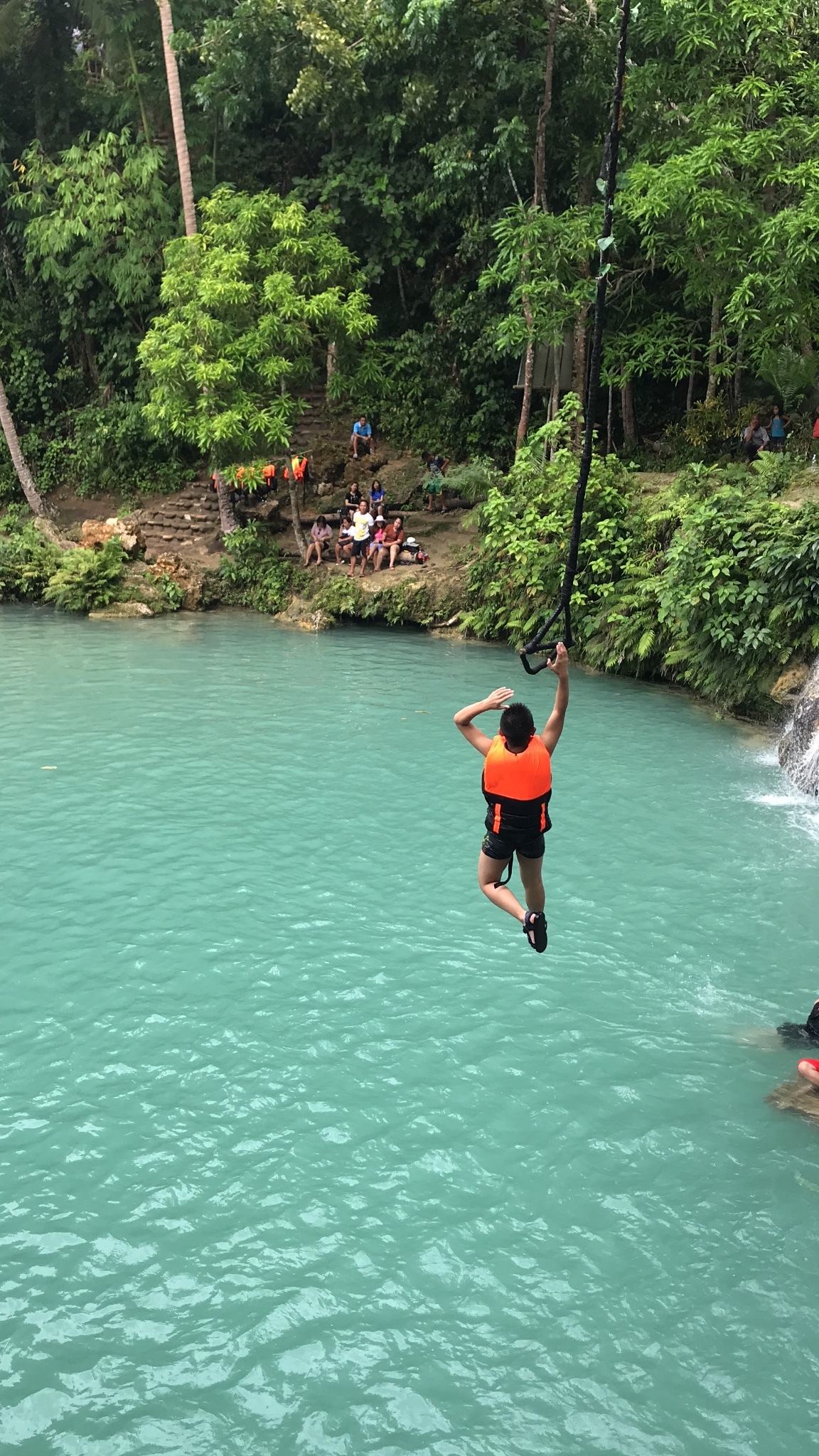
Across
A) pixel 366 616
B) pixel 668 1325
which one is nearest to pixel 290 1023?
pixel 668 1325

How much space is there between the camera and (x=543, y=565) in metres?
17.7

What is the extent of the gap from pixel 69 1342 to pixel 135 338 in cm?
2569

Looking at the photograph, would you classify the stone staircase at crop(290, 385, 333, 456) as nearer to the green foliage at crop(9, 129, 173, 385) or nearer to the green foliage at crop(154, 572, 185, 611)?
the green foliage at crop(9, 129, 173, 385)

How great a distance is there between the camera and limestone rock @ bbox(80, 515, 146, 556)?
74.4 feet

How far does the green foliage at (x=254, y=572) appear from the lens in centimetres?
2205

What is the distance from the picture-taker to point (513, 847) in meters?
6.68

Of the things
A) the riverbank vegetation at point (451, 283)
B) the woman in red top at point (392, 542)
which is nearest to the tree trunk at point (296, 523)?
the riverbank vegetation at point (451, 283)

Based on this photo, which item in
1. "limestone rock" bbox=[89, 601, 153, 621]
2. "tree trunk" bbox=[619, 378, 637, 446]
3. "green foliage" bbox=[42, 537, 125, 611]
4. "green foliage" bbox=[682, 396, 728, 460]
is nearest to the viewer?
"green foliage" bbox=[682, 396, 728, 460]

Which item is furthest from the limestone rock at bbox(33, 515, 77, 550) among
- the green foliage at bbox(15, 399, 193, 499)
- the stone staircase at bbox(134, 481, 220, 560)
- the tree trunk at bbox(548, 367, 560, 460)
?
the tree trunk at bbox(548, 367, 560, 460)

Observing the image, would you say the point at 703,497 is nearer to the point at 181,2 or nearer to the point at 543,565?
the point at 543,565

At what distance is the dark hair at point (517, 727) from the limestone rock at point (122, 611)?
16.3 meters

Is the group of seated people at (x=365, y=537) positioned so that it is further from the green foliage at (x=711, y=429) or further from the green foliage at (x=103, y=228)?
the green foliage at (x=103, y=228)

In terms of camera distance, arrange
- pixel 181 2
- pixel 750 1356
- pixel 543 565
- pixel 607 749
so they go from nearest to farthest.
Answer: pixel 750 1356, pixel 607 749, pixel 543 565, pixel 181 2

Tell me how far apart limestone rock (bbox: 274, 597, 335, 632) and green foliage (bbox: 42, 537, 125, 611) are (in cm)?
330
